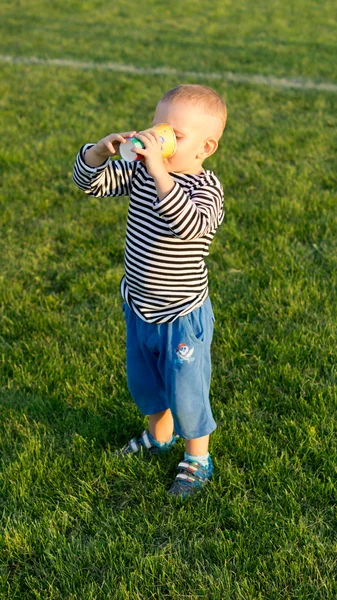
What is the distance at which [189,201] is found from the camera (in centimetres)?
205

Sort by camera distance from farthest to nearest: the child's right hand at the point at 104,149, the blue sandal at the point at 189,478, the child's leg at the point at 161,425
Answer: the child's leg at the point at 161,425 < the blue sandal at the point at 189,478 < the child's right hand at the point at 104,149

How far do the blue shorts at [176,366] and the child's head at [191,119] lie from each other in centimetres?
57

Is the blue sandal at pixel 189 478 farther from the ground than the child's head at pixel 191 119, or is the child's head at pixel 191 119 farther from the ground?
the child's head at pixel 191 119

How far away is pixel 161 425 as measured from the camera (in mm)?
2771

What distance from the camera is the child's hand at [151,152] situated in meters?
1.95

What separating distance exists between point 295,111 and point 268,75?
5.68 ft

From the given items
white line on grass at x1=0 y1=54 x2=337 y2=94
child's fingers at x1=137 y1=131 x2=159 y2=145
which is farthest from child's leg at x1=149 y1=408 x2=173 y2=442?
white line on grass at x1=0 y1=54 x2=337 y2=94

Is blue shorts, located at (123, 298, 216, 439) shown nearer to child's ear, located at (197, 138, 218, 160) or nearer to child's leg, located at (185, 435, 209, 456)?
child's leg, located at (185, 435, 209, 456)

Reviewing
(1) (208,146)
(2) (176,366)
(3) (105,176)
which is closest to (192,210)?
(1) (208,146)

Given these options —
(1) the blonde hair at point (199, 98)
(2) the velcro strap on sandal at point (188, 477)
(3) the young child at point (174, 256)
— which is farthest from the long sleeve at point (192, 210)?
(2) the velcro strap on sandal at point (188, 477)

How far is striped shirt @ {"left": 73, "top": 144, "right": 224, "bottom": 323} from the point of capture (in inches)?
88.1

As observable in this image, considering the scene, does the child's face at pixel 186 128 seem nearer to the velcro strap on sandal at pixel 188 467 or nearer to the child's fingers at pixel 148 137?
the child's fingers at pixel 148 137

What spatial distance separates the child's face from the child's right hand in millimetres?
150

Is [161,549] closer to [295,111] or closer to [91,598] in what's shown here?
[91,598]
